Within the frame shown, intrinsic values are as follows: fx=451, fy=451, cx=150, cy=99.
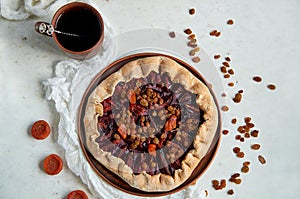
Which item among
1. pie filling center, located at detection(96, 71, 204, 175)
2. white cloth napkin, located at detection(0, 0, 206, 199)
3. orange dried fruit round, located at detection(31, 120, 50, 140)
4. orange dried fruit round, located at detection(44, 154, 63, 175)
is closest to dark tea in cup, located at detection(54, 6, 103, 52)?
white cloth napkin, located at detection(0, 0, 206, 199)

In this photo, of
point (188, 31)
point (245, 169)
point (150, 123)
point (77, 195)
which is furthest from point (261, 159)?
point (77, 195)

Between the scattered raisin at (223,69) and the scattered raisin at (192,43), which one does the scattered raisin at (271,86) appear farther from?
the scattered raisin at (192,43)

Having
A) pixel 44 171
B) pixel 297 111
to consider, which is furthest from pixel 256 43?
pixel 44 171

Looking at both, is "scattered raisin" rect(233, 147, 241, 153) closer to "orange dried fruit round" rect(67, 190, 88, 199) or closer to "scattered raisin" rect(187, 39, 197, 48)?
"scattered raisin" rect(187, 39, 197, 48)

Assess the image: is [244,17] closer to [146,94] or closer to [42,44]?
[146,94]

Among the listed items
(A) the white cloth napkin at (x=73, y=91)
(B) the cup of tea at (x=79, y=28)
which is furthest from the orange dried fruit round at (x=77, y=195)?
(B) the cup of tea at (x=79, y=28)

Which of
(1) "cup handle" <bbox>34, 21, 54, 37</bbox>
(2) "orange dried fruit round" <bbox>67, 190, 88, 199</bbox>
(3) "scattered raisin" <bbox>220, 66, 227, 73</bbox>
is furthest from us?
(3) "scattered raisin" <bbox>220, 66, 227, 73</bbox>
